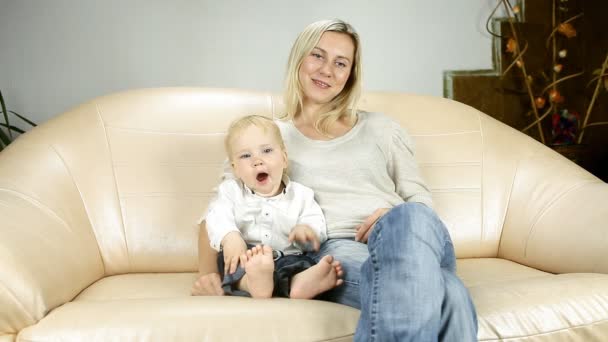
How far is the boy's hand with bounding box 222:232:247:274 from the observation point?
1.40 meters

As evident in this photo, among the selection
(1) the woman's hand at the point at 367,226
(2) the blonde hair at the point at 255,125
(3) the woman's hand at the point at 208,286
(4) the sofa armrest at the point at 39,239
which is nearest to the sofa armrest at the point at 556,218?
(1) the woman's hand at the point at 367,226

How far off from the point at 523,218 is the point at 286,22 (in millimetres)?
1227

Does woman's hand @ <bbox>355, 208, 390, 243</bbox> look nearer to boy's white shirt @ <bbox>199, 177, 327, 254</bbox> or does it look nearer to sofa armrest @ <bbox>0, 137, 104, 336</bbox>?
boy's white shirt @ <bbox>199, 177, 327, 254</bbox>

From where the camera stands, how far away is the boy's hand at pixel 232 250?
1403mm

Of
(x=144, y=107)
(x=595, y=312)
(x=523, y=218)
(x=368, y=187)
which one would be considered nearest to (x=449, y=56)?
(x=523, y=218)

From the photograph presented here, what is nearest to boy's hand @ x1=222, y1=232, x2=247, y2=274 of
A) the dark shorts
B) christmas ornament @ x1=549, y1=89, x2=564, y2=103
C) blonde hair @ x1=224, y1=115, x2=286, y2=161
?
the dark shorts

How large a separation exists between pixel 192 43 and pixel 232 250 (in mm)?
1212

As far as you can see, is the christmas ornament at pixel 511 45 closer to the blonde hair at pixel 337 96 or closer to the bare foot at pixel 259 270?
the blonde hair at pixel 337 96

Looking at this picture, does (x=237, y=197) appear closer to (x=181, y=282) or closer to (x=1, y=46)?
(x=181, y=282)

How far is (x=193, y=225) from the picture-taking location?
6.25 feet

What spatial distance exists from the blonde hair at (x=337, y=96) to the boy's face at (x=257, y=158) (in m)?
0.29

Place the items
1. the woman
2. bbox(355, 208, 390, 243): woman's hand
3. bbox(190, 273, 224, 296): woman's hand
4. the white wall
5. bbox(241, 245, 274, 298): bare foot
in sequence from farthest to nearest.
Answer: the white wall < bbox(355, 208, 390, 243): woman's hand < bbox(190, 273, 224, 296): woman's hand < bbox(241, 245, 274, 298): bare foot < the woman

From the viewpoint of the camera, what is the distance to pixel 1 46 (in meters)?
2.23

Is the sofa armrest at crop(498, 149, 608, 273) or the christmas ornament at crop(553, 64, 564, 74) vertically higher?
the christmas ornament at crop(553, 64, 564, 74)
